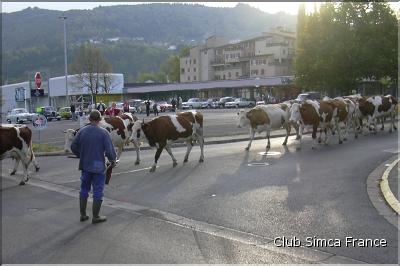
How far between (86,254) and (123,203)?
3.73m

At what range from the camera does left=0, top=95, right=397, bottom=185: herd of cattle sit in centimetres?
1412

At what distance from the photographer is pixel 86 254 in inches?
282

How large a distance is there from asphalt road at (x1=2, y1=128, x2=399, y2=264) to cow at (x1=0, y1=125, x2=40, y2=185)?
2.37 ft

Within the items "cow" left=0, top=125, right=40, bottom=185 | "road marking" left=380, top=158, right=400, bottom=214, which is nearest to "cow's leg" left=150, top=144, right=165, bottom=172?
"cow" left=0, top=125, right=40, bottom=185

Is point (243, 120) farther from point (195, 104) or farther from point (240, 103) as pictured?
point (195, 104)

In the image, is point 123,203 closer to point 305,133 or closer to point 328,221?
point 328,221

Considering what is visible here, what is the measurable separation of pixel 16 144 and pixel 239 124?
9.23 metres

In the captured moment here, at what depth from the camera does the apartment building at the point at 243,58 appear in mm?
116625

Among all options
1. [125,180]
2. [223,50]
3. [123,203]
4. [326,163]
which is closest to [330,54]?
[326,163]

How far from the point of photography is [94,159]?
29.7 feet

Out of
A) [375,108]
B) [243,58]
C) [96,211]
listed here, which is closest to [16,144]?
[96,211]

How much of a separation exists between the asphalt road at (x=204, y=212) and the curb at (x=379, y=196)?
0.46 feet

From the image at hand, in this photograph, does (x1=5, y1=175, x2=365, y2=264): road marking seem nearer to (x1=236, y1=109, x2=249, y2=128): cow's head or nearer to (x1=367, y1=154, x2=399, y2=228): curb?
(x1=367, y1=154, x2=399, y2=228): curb

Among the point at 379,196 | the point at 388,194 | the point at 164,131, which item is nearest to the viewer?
the point at 388,194
